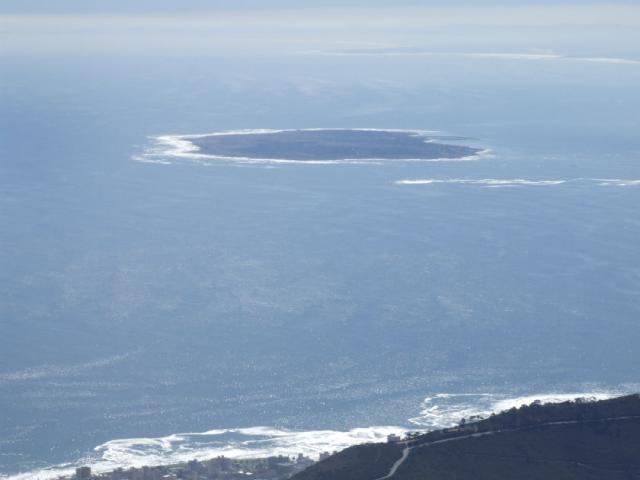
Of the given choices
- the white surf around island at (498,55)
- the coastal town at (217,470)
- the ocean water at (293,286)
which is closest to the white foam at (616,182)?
the ocean water at (293,286)

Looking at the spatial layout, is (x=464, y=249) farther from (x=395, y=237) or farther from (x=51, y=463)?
(x=51, y=463)

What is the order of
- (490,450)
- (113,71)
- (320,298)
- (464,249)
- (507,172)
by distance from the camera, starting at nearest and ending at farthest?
(490,450) < (320,298) < (464,249) < (507,172) < (113,71)

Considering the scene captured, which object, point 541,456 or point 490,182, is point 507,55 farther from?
point 541,456

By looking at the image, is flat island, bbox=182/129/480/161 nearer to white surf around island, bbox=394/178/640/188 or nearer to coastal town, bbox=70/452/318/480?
white surf around island, bbox=394/178/640/188

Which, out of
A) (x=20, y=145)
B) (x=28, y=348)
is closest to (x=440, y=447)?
(x=28, y=348)

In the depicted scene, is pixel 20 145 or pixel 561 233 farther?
pixel 20 145
